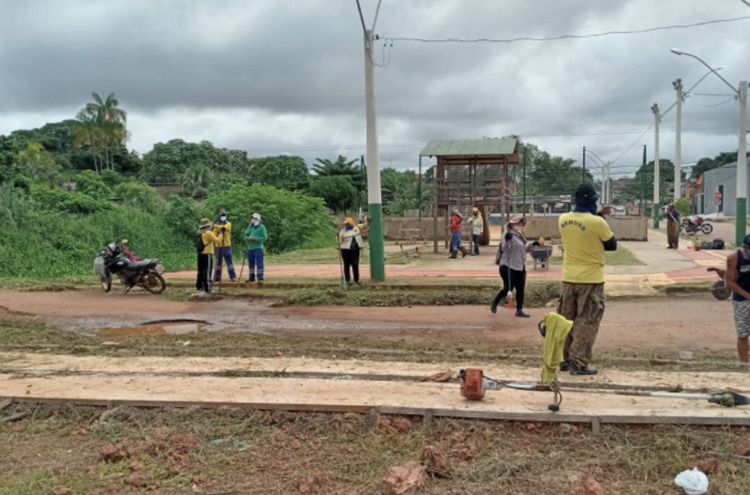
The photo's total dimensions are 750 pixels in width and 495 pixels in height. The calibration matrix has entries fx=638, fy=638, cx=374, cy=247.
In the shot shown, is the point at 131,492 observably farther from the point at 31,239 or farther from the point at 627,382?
the point at 31,239

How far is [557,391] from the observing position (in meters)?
5.02

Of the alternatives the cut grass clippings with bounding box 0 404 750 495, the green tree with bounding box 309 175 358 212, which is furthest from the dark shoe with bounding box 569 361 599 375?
the green tree with bounding box 309 175 358 212

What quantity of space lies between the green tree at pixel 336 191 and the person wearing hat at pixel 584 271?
146 ft

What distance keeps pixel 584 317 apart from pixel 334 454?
9.50 ft

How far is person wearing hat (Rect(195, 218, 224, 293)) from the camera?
44.3 ft

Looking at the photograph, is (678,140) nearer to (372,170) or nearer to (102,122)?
(372,170)

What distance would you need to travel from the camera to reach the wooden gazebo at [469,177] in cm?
2536

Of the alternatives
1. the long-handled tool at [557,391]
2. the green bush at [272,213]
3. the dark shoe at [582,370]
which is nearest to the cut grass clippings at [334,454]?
the long-handled tool at [557,391]

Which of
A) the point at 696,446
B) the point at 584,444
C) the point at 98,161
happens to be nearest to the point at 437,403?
the point at 584,444

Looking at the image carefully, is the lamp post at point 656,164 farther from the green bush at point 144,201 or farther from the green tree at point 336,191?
the green bush at point 144,201

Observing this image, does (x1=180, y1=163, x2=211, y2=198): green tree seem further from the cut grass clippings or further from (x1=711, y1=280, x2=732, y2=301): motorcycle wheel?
the cut grass clippings

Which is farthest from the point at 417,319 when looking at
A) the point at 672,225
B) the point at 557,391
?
the point at 672,225

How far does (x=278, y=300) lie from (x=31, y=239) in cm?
1394

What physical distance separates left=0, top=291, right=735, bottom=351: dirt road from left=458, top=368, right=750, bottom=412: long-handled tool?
9.39 feet
